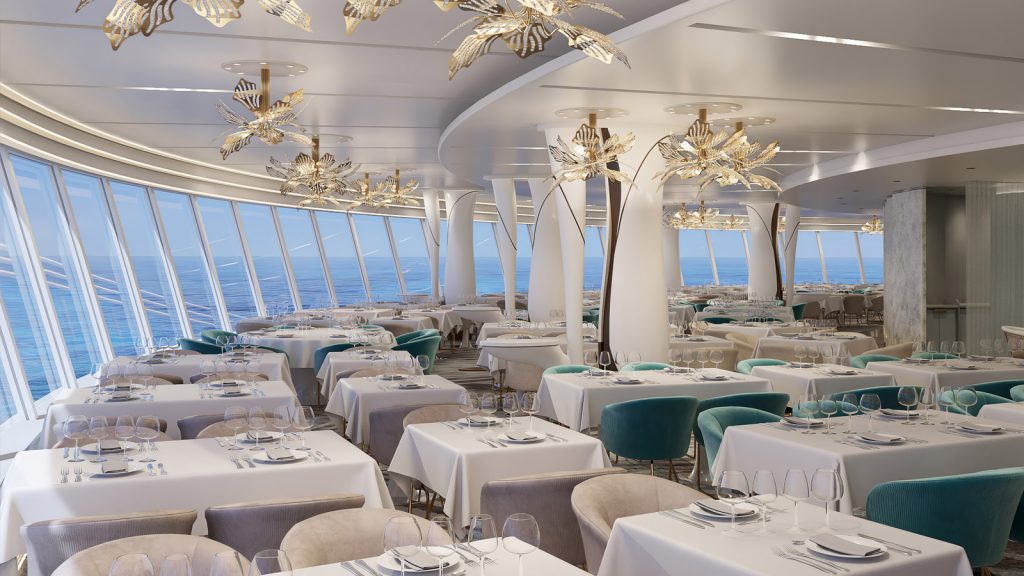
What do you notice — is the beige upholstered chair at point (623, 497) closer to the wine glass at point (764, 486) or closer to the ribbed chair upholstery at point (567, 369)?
the wine glass at point (764, 486)

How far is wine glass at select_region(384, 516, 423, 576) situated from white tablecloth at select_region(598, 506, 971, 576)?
82 cm

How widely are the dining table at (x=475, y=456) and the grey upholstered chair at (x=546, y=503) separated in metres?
0.50

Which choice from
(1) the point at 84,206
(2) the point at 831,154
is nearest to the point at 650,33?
(2) the point at 831,154

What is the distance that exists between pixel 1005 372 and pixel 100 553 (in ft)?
24.2

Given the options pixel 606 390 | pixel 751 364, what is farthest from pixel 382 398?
pixel 751 364

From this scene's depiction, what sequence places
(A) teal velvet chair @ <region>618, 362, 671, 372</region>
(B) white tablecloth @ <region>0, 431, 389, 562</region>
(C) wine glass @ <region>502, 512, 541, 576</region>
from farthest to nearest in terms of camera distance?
(A) teal velvet chair @ <region>618, 362, 671, 372</region> → (B) white tablecloth @ <region>0, 431, 389, 562</region> → (C) wine glass @ <region>502, 512, 541, 576</region>

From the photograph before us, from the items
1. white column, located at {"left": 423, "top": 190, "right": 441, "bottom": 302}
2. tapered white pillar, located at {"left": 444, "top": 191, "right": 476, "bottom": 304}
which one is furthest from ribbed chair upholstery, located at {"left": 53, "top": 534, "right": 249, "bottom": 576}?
white column, located at {"left": 423, "top": 190, "right": 441, "bottom": 302}

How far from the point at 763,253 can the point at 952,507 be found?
63.5 feet

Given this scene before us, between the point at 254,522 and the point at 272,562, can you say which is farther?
the point at 254,522

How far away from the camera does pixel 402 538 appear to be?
2617mm

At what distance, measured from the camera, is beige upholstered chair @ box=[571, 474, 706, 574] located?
11.8 feet

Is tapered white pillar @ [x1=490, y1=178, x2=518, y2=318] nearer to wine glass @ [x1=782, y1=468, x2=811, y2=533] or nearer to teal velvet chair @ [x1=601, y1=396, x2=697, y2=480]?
teal velvet chair @ [x1=601, y1=396, x2=697, y2=480]

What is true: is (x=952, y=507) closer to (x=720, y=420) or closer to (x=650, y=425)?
(x=720, y=420)

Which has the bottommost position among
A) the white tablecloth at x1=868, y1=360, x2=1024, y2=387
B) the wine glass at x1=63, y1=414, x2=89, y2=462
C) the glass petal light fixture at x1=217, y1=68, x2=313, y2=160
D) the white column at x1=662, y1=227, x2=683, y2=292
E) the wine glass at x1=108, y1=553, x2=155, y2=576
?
the white column at x1=662, y1=227, x2=683, y2=292
